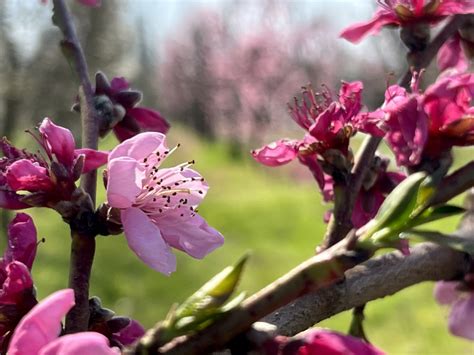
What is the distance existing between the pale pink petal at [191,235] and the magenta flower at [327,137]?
10cm

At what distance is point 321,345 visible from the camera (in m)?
0.32

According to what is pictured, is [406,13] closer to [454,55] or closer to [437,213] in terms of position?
[454,55]

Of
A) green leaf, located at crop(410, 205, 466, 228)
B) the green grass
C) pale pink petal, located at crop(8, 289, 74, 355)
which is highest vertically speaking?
pale pink petal, located at crop(8, 289, 74, 355)

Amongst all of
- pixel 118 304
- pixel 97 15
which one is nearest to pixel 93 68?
pixel 97 15

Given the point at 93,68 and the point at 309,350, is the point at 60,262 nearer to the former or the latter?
the point at 93,68

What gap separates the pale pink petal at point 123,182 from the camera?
1.35 feet

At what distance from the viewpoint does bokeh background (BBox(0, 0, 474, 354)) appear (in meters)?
4.50

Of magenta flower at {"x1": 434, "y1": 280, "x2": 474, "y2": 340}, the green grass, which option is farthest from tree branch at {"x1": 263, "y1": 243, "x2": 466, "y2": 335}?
the green grass

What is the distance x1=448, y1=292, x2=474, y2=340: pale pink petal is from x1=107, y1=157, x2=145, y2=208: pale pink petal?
0.30m

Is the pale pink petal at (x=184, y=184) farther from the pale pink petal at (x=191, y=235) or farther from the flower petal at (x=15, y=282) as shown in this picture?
the flower petal at (x=15, y=282)

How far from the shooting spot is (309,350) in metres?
0.32

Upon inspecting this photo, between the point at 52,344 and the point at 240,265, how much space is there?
82 millimetres

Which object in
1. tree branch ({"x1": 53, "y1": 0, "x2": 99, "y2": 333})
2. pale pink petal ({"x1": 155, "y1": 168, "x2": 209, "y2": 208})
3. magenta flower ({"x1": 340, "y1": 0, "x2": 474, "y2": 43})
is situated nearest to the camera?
tree branch ({"x1": 53, "y1": 0, "x2": 99, "y2": 333})

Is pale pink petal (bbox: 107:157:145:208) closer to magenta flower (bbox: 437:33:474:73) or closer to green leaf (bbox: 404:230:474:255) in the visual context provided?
green leaf (bbox: 404:230:474:255)
